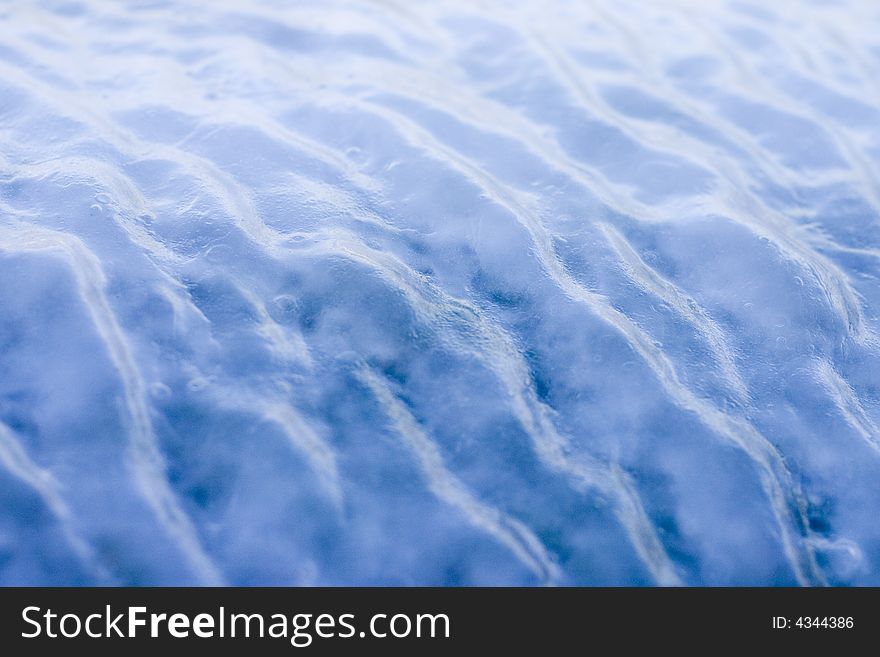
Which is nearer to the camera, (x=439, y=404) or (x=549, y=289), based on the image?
(x=439, y=404)

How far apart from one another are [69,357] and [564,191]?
142cm

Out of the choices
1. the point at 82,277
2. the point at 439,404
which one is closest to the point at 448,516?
the point at 439,404

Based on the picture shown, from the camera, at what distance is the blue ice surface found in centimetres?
138

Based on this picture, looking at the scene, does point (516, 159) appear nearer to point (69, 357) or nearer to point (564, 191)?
point (564, 191)

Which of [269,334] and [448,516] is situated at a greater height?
[269,334]

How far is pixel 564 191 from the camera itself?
2.13m

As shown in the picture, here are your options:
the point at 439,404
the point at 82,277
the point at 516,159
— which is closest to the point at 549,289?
the point at 439,404

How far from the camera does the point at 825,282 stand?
1919 millimetres

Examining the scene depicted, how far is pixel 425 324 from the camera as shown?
1.69m

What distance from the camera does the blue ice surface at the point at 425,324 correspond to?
1376 mm
